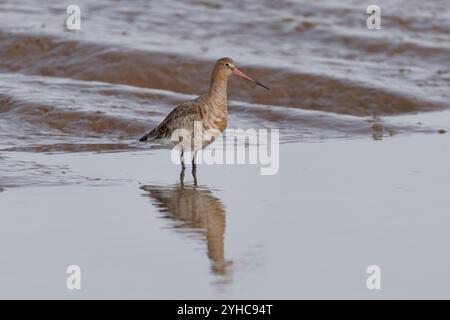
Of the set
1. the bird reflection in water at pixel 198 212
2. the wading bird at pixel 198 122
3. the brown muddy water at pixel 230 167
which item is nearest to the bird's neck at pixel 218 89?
the wading bird at pixel 198 122

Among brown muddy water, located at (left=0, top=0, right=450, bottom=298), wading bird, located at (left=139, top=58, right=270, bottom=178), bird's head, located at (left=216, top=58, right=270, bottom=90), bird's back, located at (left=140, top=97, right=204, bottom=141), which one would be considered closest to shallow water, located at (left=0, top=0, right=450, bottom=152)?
brown muddy water, located at (left=0, top=0, right=450, bottom=298)

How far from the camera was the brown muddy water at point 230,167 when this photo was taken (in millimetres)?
8281

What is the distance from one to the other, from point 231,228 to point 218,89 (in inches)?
121

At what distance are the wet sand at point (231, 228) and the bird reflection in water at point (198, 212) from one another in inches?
0.6

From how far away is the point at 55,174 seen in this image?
38.1ft

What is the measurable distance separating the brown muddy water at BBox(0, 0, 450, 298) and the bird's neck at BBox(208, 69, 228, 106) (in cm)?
73

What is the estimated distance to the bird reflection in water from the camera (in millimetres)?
8598

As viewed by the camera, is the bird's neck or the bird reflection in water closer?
the bird reflection in water

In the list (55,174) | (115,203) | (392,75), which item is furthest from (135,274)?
(392,75)

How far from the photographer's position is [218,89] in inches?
481

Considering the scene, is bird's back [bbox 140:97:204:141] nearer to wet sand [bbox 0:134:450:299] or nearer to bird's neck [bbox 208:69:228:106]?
bird's neck [bbox 208:69:228:106]

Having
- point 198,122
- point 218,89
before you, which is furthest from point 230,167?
point 218,89
